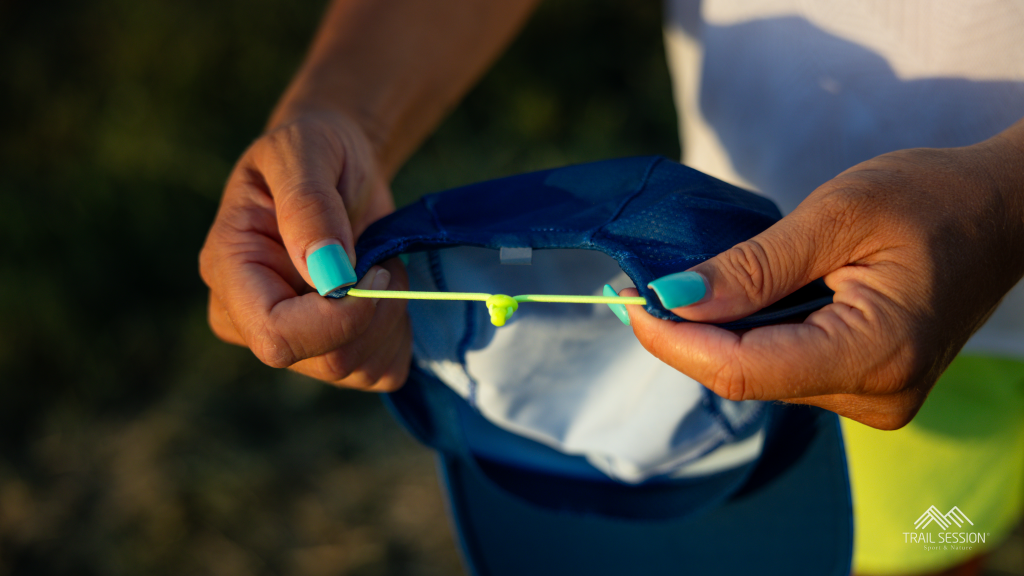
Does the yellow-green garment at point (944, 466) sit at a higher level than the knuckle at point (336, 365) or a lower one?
lower

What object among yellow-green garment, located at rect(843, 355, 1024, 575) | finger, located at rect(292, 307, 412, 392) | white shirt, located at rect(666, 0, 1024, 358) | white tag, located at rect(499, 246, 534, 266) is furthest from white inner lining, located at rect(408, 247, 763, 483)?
white shirt, located at rect(666, 0, 1024, 358)

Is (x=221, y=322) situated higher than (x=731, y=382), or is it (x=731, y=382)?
(x=731, y=382)

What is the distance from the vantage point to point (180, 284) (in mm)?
→ 2838

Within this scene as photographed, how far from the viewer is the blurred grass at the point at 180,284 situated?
2.40 m

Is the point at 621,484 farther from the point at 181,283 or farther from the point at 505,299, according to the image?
the point at 181,283

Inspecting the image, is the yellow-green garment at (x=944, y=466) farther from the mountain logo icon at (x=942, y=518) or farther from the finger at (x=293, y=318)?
the finger at (x=293, y=318)

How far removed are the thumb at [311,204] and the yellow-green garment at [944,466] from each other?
93 cm

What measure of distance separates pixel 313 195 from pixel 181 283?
227cm

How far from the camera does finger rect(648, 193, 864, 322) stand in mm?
714

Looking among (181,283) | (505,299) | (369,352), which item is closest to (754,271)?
(505,299)

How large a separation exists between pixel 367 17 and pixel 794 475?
117cm

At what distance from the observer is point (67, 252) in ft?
8.96

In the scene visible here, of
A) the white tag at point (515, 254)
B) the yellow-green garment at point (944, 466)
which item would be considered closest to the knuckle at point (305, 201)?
the white tag at point (515, 254)

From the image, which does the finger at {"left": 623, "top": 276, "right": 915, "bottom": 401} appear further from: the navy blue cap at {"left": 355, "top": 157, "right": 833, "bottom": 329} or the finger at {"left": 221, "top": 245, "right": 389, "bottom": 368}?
the finger at {"left": 221, "top": 245, "right": 389, "bottom": 368}
